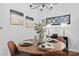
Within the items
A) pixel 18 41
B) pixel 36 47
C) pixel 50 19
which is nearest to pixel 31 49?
pixel 36 47

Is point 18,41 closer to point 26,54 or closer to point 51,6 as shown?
point 26,54

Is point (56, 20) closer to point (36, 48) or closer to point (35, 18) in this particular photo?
point (35, 18)

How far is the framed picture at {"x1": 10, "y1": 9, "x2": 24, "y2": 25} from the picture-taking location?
1145 mm

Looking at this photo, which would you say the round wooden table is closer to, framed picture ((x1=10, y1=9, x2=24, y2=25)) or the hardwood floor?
the hardwood floor

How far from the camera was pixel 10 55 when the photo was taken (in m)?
1.18

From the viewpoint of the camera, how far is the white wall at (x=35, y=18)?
1.14 meters

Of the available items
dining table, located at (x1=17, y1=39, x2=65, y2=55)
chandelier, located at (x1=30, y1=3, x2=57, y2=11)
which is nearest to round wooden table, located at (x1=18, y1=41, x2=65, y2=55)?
dining table, located at (x1=17, y1=39, x2=65, y2=55)

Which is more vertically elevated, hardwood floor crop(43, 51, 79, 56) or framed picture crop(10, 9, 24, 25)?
framed picture crop(10, 9, 24, 25)

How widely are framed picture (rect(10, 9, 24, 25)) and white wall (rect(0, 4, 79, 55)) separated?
32 mm

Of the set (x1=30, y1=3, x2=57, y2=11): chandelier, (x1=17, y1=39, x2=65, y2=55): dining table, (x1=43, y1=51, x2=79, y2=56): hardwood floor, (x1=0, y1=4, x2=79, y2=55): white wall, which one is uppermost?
(x1=30, y1=3, x2=57, y2=11): chandelier

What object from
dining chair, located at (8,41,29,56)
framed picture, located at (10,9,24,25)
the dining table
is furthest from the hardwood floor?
framed picture, located at (10,9,24,25)

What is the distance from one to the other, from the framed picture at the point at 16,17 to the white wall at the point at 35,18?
32 millimetres

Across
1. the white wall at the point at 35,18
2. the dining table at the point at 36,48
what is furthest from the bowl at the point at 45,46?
the white wall at the point at 35,18

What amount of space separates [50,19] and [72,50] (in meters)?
0.42
